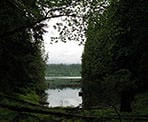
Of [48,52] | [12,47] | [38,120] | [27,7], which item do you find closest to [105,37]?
[12,47]

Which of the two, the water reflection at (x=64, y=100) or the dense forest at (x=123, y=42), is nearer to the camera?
the dense forest at (x=123, y=42)

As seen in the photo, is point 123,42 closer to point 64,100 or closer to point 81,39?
point 81,39

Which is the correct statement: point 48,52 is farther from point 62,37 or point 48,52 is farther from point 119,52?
point 62,37

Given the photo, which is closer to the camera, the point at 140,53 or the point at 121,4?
the point at 121,4

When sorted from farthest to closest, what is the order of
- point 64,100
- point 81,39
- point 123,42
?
point 64,100 < point 123,42 < point 81,39

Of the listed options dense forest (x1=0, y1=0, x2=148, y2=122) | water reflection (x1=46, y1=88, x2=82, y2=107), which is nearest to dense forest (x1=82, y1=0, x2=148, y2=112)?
dense forest (x1=0, y1=0, x2=148, y2=122)

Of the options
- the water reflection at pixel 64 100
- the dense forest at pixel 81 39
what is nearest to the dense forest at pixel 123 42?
the dense forest at pixel 81 39

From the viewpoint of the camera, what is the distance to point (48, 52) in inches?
4240

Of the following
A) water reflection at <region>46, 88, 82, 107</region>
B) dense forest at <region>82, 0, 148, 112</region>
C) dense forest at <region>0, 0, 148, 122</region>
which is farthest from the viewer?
water reflection at <region>46, 88, 82, 107</region>

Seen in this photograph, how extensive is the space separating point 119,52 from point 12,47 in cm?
921

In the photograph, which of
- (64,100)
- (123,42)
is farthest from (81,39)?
(64,100)

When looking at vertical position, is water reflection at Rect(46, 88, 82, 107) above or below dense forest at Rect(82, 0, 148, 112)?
below

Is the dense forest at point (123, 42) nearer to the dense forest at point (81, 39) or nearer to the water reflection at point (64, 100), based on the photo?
the dense forest at point (81, 39)

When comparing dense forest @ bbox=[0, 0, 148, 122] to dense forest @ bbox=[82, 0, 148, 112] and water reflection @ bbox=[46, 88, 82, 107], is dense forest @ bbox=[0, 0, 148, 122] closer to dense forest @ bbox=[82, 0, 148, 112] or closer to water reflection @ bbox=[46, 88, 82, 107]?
dense forest @ bbox=[82, 0, 148, 112]
